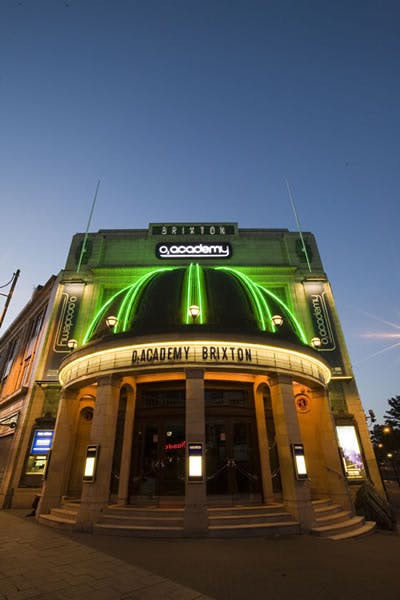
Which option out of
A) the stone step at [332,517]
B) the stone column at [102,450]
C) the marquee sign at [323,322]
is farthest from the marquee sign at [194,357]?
the marquee sign at [323,322]

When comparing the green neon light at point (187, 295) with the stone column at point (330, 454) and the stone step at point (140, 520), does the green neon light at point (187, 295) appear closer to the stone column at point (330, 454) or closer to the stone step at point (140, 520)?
the stone step at point (140, 520)

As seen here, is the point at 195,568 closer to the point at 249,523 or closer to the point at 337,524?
the point at 249,523

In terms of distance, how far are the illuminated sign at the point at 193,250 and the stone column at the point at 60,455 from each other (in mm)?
15405

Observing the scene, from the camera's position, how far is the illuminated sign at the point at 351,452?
1892 cm

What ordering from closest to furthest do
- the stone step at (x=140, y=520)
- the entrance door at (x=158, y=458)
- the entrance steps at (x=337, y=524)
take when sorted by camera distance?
the stone step at (x=140, y=520) → the entrance steps at (x=337, y=524) → the entrance door at (x=158, y=458)

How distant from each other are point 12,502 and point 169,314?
15.8 m

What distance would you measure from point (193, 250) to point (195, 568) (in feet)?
78.7

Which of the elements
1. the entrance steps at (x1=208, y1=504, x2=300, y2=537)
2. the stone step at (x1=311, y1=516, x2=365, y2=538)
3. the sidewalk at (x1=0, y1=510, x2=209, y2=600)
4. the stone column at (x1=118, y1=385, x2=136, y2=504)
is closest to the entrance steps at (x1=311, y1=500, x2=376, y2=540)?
the stone step at (x1=311, y1=516, x2=365, y2=538)

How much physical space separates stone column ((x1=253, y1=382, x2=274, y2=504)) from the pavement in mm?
4051

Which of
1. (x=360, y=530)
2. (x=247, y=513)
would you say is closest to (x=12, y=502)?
(x=247, y=513)

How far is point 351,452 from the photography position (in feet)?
64.0

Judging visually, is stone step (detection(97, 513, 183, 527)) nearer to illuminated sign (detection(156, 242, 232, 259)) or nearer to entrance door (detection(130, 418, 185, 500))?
entrance door (detection(130, 418, 185, 500))

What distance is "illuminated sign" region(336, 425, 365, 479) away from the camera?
62.1 ft

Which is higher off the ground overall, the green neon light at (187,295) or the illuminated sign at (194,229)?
the illuminated sign at (194,229)
